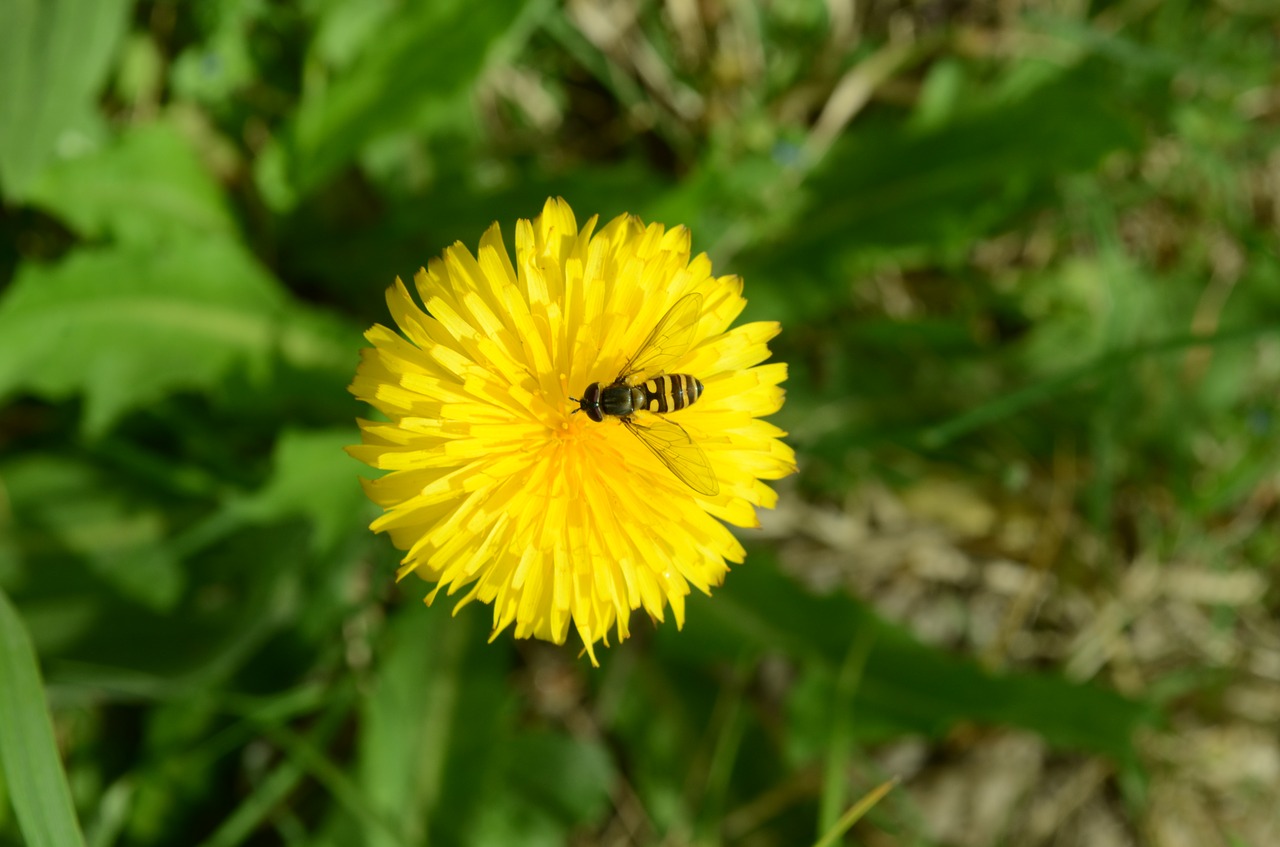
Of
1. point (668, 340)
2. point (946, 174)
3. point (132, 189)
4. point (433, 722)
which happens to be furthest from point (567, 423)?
point (946, 174)

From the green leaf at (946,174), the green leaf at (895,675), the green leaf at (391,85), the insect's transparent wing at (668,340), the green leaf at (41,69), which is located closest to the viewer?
the insect's transparent wing at (668,340)

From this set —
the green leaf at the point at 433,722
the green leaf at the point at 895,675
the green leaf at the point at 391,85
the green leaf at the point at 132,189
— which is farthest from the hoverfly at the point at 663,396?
the green leaf at the point at 132,189

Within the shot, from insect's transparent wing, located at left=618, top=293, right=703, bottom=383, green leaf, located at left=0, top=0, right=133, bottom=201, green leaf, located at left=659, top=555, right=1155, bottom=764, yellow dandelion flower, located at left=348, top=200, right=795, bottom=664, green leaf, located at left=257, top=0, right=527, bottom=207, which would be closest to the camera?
yellow dandelion flower, located at left=348, top=200, right=795, bottom=664

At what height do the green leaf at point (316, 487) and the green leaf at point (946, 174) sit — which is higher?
the green leaf at point (316, 487)

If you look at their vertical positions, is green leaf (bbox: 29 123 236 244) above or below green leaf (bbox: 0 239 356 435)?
above

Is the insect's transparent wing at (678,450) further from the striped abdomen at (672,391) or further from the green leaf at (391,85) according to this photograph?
the green leaf at (391,85)

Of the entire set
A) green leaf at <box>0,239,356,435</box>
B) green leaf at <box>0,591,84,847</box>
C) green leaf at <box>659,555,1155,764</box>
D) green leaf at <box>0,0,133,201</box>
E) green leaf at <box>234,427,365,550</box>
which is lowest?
green leaf at <box>659,555,1155,764</box>

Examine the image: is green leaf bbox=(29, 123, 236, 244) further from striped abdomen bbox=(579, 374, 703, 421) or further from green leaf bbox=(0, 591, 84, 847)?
striped abdomen bbox=(579, 374, 703, 421)

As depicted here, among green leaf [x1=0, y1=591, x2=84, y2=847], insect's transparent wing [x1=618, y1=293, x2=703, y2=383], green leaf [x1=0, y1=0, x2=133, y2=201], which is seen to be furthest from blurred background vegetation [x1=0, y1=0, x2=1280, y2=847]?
insect's transparent wing [x1=618, y1=293, x2=703, y2=383]

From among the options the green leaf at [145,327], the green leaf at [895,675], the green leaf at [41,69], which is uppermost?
the green leaf at [41,69]
